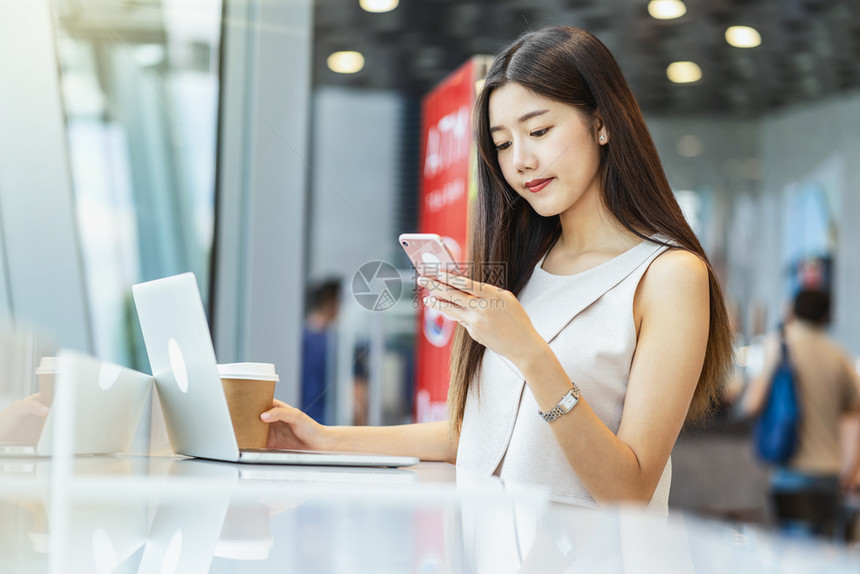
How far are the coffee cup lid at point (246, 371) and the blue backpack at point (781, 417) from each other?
2.81 meters

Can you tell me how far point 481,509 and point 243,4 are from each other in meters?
2.27

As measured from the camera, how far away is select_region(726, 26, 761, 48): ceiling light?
403cm

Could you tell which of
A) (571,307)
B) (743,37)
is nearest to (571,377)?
(571,307)

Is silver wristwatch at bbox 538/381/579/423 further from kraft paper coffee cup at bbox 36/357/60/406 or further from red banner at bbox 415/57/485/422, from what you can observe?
red banner at bbox 415/57/485/422

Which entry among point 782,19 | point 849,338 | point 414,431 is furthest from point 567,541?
point 849,338

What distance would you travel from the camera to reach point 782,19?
4031 mm

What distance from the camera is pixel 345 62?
12.3 ft

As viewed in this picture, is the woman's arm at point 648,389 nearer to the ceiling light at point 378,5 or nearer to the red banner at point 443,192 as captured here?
the red banner at point 443,192

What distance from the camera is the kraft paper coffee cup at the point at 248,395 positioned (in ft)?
2.80

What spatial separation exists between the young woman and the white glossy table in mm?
287

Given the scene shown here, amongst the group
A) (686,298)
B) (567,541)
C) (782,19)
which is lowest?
(567,541)

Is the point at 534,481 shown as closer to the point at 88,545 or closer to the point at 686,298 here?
the point at 686,298

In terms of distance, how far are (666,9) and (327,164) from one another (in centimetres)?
169

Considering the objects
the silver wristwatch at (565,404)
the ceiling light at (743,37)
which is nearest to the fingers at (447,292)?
the silver wristwatch at (565,404)
